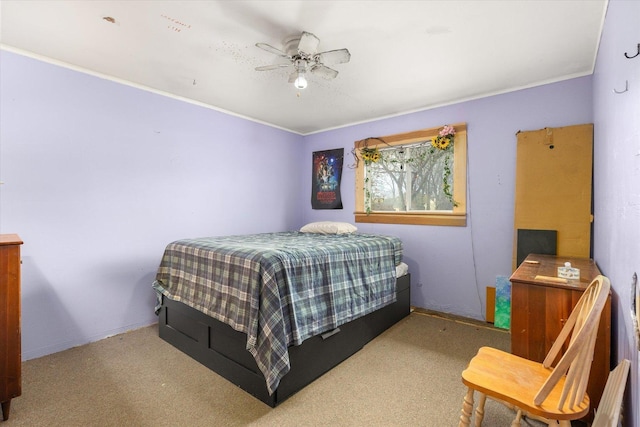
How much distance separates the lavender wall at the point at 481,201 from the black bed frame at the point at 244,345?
3.38ft

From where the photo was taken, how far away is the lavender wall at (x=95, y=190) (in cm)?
239

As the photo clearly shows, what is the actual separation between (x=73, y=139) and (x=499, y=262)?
423 cm

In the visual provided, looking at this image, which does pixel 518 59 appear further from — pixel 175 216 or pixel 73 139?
pixel 73 139

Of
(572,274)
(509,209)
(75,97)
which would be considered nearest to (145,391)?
(75,97)

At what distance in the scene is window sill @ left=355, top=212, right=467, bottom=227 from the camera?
337cm

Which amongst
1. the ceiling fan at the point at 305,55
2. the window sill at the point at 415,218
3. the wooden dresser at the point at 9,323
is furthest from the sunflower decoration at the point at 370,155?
the wooden dresser at the point at 9,323

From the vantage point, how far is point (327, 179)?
453 centimetres

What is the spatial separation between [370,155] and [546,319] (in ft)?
9.25

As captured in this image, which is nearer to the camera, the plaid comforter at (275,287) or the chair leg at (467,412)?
the chair leg at (467,412)

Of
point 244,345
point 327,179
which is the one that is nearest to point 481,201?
point 327,179

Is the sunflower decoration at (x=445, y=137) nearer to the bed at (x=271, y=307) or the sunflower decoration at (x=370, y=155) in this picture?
the sunflower decoration at (x=370, y=155)

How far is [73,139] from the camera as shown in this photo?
2.62m

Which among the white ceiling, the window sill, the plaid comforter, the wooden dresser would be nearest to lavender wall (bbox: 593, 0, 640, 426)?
the white ceiling

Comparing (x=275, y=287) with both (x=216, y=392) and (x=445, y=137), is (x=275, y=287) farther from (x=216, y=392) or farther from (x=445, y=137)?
(x=445, y=137)
